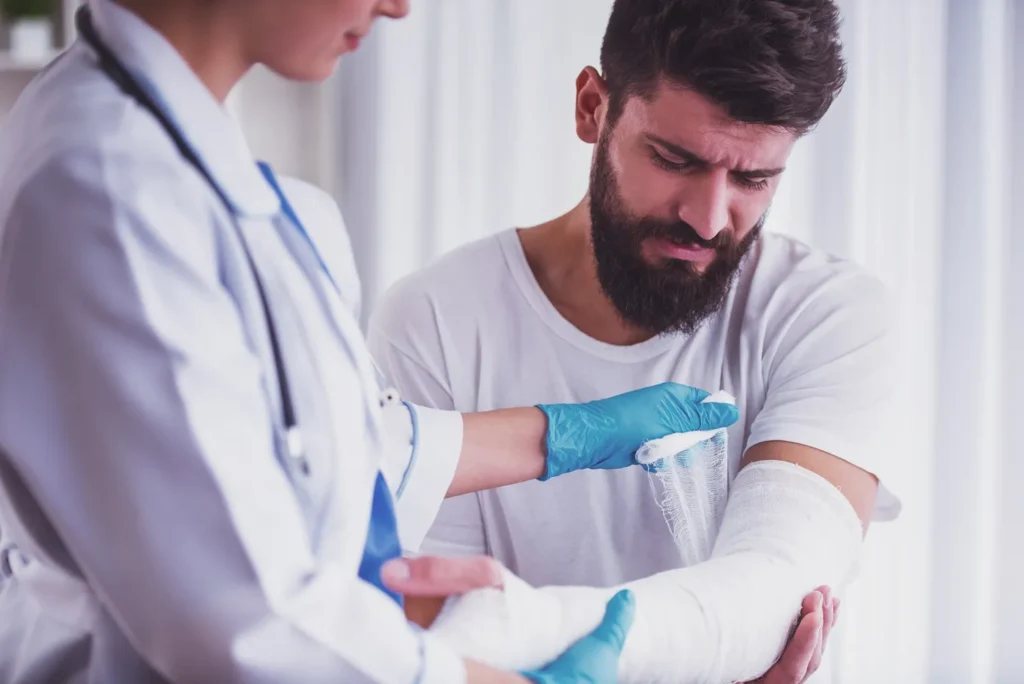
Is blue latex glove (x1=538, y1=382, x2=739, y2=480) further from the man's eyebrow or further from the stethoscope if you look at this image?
the stethoscope

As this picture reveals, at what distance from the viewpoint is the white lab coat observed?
0.53 metres

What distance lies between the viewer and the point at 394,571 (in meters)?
0.71

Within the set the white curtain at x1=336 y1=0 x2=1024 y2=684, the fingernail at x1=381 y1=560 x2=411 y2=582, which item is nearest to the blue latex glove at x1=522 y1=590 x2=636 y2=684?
the fingernail at x1=381 y1=560 x2=411 y2=582

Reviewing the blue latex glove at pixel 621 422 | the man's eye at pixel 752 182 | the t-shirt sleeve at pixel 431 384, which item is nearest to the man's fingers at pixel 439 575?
the blue latex glove at pixel 621 422

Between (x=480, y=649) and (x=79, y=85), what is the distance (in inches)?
19.1

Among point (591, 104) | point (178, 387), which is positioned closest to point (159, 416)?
point (178, 387)

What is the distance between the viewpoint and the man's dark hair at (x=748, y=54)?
106cm

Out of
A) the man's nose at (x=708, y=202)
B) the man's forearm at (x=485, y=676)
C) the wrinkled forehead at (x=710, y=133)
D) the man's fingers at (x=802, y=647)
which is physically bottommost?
the man's fingers at (x=802, y=647)

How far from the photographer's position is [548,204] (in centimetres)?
189

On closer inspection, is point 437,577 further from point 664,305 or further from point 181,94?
point 664,305

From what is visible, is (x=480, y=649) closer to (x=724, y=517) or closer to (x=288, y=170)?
(x=724, y=517)

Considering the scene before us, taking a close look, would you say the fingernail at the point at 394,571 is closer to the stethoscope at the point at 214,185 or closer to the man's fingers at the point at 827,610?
the stethoscope at the point at 214,185

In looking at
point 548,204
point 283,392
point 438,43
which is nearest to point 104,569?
point 283,392

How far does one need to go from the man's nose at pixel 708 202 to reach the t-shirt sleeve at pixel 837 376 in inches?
6.7
